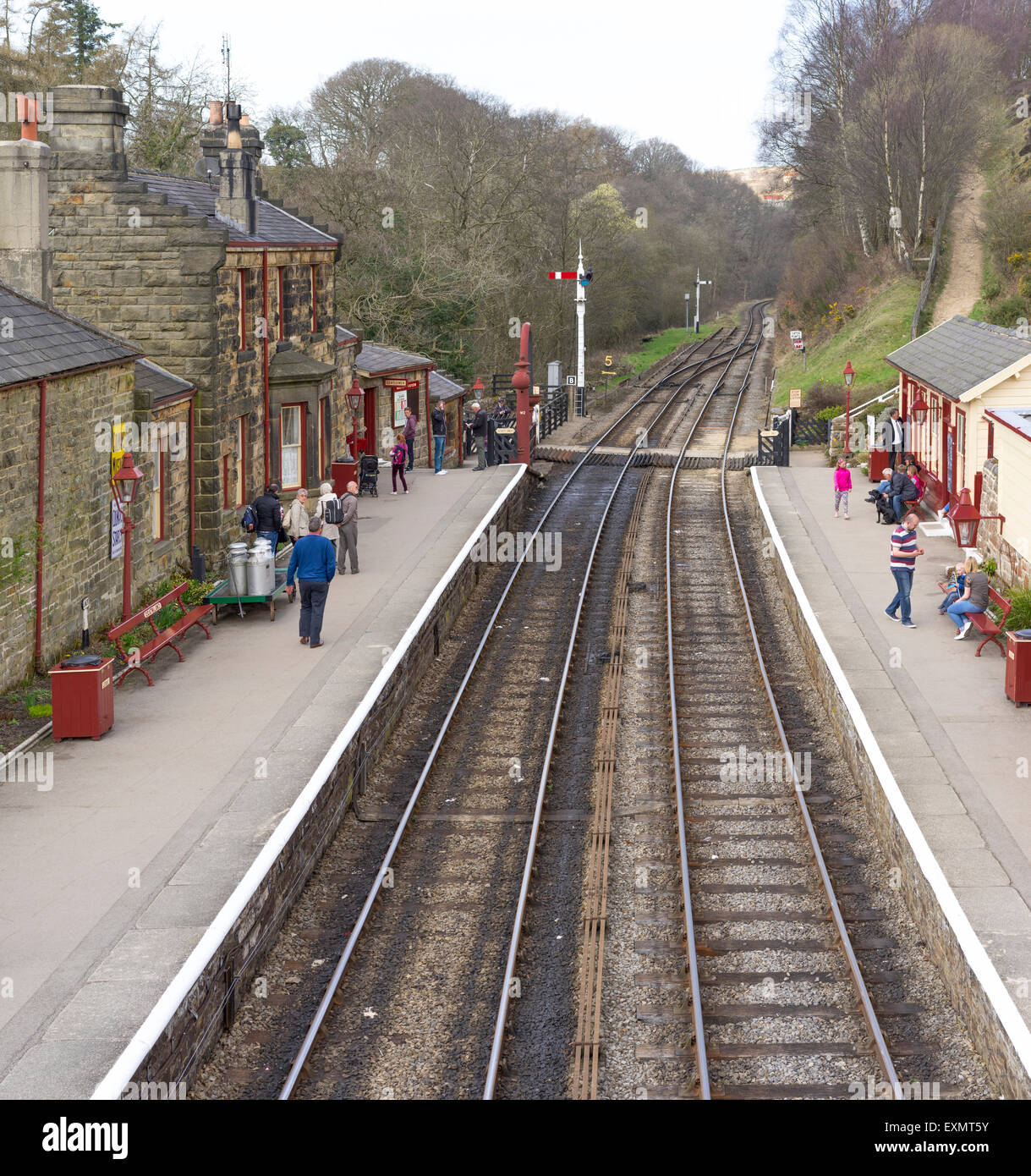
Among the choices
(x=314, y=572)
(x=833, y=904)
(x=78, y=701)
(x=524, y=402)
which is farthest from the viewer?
(x=524, y=402)

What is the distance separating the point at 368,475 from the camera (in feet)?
96.5

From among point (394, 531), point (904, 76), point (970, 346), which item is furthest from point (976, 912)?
point (904, 76)

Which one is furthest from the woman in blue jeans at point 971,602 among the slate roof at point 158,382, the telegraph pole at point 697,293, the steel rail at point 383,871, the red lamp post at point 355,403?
the telegraph pole at point 697,293

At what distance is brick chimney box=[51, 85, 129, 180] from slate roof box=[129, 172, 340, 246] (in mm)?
629

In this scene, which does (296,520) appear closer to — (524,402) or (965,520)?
(965,520)

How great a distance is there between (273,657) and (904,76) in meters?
42.1

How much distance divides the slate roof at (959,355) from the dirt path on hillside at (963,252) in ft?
65.1

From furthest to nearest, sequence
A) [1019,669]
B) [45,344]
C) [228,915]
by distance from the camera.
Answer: [45,344] < [1019,669] < [228,915]

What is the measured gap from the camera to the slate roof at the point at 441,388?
121 ft

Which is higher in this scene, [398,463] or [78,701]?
[398,463]

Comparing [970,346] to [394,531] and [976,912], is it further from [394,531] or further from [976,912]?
[976,912]

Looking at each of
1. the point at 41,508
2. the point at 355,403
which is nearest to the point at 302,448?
the point at 355,403

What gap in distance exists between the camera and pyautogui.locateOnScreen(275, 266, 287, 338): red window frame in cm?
2547

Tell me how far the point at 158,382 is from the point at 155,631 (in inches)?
188
